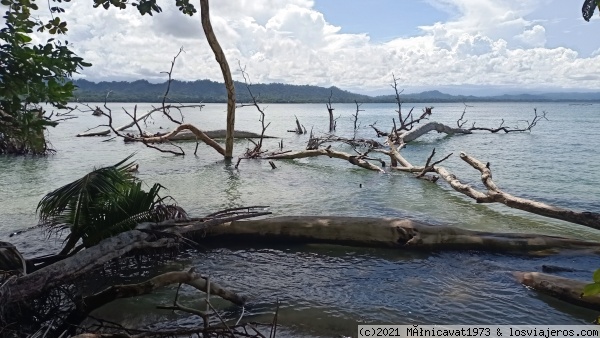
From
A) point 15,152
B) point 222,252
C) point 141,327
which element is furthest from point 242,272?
point 15,152

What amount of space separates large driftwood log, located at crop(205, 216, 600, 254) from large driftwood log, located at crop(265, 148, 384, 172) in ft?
32.3

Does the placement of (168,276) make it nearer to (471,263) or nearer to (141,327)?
(141,327)

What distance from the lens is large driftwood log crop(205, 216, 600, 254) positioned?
8000 mm

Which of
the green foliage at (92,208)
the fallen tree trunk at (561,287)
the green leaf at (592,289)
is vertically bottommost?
the fallen tree trunk at (561,287)

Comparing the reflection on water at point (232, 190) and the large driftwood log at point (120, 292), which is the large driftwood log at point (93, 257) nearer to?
the large driftwood log at point (120, 292)

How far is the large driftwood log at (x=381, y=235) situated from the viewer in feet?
26.2

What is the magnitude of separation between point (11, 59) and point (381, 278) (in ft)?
17.7

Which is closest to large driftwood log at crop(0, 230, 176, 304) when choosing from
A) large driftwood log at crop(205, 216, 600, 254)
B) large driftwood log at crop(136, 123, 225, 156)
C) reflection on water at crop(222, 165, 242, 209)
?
large driftwood log at crop(205, 216, 600, 254)

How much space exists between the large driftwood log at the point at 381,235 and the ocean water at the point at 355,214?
24cm

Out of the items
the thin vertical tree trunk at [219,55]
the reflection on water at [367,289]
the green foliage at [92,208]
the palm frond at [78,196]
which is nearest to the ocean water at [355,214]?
the reflection on water at [367,289]

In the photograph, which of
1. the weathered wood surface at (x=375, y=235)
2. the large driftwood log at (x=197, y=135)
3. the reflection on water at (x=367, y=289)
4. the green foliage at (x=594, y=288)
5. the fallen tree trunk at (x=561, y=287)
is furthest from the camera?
the large driftwood log at (x=197, y=135)

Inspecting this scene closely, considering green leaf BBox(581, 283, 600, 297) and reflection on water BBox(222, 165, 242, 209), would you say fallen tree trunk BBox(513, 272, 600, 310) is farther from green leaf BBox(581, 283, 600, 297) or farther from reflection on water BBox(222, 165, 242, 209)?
reflection on water BBox(222, 165, 242, 209)

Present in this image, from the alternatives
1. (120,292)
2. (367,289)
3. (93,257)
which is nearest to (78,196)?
(93,257)

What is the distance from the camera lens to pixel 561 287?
602cm
